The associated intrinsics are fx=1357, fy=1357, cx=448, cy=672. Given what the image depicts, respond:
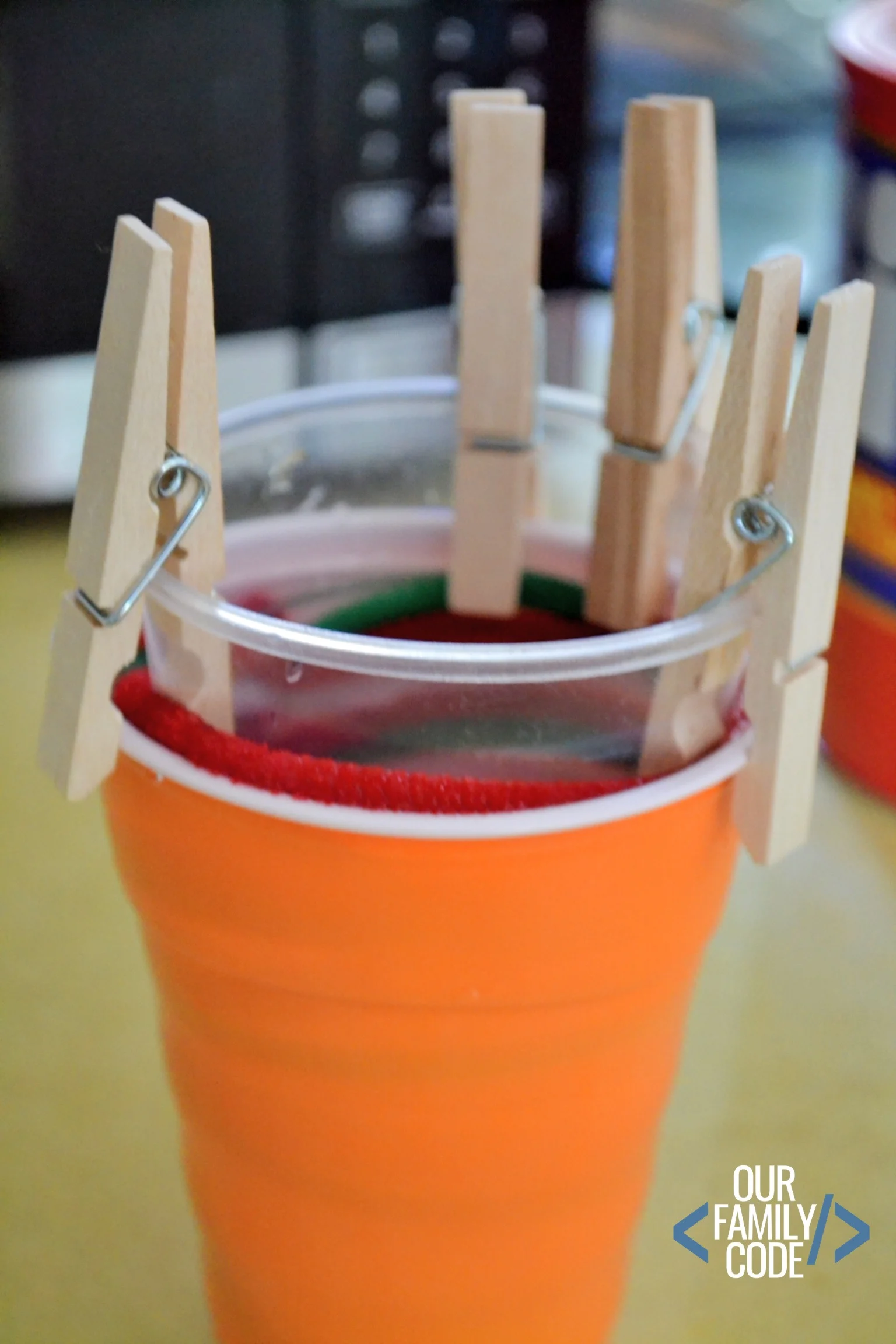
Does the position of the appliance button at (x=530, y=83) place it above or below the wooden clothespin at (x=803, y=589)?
above

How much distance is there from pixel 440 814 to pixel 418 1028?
51 mm

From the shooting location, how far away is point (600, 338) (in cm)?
84

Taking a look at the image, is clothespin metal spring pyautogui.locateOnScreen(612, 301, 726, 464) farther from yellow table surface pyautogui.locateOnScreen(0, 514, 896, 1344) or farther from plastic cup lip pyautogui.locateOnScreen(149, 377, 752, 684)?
yellow table surface pyautogui.locateOnScreen(0, 514, 896, 1344)

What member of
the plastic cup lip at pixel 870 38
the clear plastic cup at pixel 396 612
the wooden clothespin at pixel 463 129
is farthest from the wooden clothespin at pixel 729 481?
the plastic cup lip at pixel 870 38

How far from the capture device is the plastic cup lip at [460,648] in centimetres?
25

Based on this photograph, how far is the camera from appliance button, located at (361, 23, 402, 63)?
661 mm

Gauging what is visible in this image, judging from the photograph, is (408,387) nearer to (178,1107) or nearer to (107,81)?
(178,1107)

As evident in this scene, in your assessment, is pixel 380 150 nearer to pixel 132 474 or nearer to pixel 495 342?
pixel 495 342

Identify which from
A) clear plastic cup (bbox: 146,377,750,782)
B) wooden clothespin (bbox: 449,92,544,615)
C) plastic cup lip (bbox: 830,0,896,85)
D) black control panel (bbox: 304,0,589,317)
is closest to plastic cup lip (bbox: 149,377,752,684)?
clear plastic cup (bbox: 146,377,750,782)

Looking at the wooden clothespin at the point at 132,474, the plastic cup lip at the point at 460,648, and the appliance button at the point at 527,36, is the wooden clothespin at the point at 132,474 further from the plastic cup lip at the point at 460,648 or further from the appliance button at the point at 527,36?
the appliance button at the point at 527,36

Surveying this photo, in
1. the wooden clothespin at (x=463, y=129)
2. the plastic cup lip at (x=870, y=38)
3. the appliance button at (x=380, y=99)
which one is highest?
the plastic cup lip at (x=870, y=38)

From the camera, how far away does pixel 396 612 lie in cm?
39

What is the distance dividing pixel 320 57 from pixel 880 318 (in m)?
0.31

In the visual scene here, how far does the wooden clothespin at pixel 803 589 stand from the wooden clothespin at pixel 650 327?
74 mm
